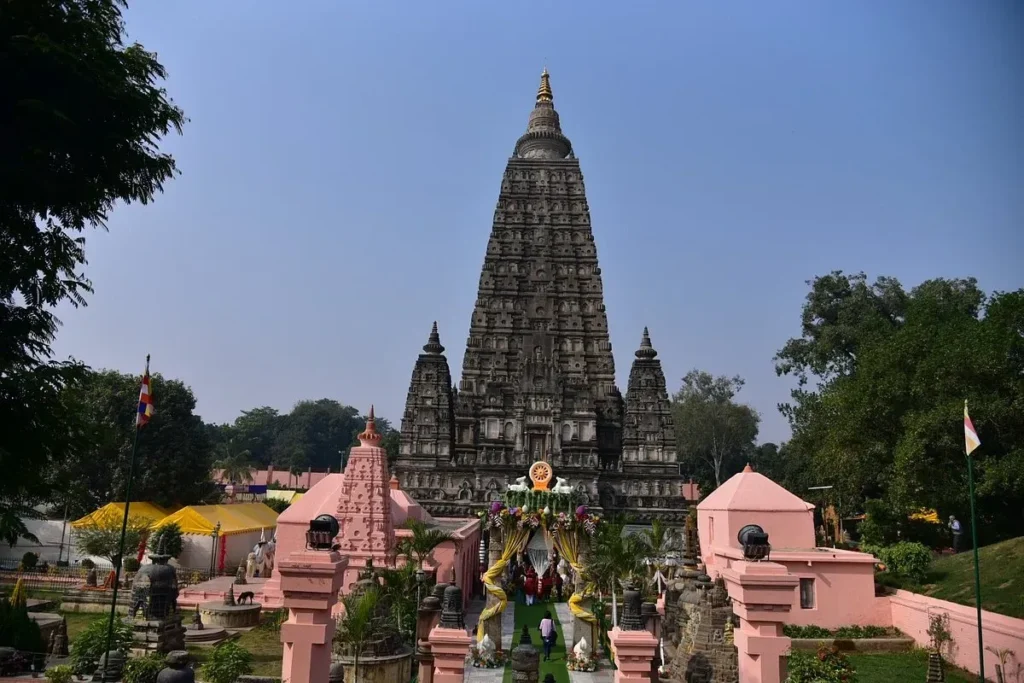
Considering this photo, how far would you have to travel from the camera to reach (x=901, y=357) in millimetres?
28375

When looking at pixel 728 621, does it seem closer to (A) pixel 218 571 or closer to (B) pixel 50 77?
(B) pixel 50 77

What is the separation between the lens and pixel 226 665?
11000mm

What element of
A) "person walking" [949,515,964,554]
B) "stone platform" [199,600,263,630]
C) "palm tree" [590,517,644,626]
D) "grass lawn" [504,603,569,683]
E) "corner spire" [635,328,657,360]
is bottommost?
"grass lawn" [504,603,569,683]

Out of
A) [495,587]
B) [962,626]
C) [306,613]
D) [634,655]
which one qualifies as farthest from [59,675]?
[962,626]

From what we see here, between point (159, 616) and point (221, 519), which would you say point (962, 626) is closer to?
point (159, 616)

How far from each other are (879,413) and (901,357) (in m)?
2.44

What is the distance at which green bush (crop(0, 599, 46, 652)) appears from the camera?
46.5 feet

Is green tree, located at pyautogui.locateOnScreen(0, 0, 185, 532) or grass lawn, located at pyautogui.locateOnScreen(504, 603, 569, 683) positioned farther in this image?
A: grass lawn, located at pyautogui.locateOnScreen(504, 603, 569, 683)

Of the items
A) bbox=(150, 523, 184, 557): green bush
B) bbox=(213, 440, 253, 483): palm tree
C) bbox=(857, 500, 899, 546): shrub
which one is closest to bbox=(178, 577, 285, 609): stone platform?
bbox=(150, 523, 184, 557): green bush

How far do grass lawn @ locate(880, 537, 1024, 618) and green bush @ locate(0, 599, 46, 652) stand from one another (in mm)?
22123

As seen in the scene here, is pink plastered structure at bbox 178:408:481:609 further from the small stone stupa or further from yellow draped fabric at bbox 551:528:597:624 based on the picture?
yellow draped fabric at bbox 551:528:597:624

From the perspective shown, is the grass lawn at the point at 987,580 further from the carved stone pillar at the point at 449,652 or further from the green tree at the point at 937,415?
the carved stone pillar at the point at 449,652

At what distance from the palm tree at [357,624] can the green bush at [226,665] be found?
2266 mm

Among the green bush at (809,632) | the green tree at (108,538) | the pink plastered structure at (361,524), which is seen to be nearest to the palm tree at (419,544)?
the pink plastered structure at (361,524)
